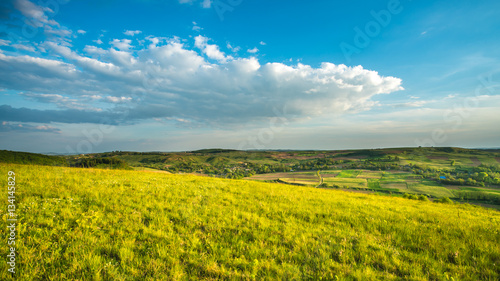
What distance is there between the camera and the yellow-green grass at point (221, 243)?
414 cm

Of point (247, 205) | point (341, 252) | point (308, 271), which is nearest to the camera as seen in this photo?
point (308, 271)

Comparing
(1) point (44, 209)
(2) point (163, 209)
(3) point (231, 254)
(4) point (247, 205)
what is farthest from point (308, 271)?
(1) point (44, 209)

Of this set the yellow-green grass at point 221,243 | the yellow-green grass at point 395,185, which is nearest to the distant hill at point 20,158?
the yellow-green grass at point 221,243

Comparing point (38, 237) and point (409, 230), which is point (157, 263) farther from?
point (409, 230)

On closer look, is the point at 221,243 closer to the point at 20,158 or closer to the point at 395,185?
the point at 20,158

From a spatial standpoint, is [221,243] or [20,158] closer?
[221,243]

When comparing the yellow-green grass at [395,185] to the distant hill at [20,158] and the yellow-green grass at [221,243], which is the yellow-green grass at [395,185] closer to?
the yellow-green grass at [221,243]

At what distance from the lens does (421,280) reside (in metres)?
4.09

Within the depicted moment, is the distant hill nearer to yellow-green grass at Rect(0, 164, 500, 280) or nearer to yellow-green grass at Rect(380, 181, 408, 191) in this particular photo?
yellow-green grass at Rect(0, 164, 500, 280)

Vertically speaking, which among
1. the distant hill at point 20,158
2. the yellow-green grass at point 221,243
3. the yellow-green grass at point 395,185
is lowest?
the yellow-green grass at point 395,185

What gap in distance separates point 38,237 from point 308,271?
7284 mm

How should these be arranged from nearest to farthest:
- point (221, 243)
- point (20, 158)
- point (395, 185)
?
point (221, 243) → point (20, 158) → point (395, 185)

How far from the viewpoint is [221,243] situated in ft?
18.0

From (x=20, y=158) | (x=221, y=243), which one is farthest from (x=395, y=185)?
(x=20, y=158)
